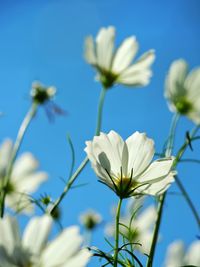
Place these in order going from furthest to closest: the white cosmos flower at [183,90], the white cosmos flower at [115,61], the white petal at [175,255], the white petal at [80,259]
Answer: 1. the white cosmos flower at [115,61]
2. the white cosmos flower at [183,90]
3. the white petal at [175,255]
4. the white petal at [80,259]

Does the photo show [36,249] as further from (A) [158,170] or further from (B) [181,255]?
(B) [181,255]

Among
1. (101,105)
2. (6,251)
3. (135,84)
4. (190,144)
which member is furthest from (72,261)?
(135,84)

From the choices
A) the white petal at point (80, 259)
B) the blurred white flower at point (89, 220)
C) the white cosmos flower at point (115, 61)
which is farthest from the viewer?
the blurred white flower at point (89, 220)

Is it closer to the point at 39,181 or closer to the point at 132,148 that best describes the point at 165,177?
the point at 132,148

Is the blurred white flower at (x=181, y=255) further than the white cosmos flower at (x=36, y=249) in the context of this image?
Yes

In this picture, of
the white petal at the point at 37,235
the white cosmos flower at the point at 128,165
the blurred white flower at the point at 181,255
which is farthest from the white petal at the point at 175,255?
the white petal at the point at 37,235

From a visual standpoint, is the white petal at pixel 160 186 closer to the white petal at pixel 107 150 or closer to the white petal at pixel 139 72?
the white petal at pixel 107 150

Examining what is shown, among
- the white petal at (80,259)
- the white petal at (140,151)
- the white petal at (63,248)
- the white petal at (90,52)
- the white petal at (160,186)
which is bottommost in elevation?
the white petal at (80,259)

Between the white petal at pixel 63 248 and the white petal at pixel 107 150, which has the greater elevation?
the white petal at pixel 107 150

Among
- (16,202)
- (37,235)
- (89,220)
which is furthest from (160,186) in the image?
(89,220)

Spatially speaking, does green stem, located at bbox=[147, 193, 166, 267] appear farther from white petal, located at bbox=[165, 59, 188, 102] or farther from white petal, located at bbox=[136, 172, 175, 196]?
white petal, located at bbox=[165, 59, 188, 102]
